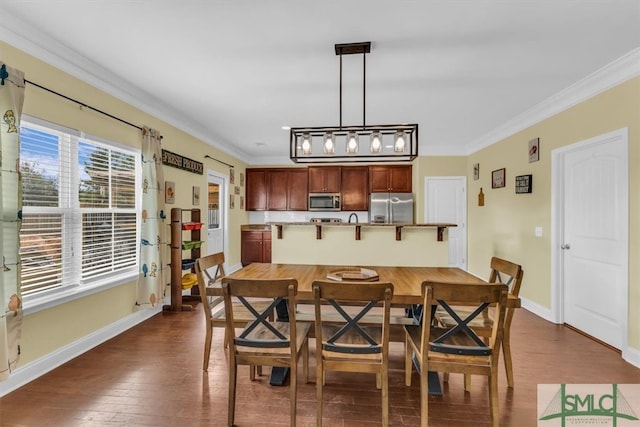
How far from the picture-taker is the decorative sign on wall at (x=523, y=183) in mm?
3920

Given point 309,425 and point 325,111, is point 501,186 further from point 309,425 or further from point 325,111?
point 309,425

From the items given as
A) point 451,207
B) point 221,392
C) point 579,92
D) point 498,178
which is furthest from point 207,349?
point 451,207

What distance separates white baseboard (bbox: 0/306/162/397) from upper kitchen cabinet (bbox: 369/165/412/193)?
4.69 m

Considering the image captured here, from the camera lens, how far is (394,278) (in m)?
2.46

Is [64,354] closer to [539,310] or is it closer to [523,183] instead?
[539,310]

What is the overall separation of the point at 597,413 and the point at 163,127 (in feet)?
15.5

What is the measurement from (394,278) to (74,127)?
2902 mm

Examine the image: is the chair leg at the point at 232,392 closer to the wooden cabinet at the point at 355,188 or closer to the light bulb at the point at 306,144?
the light bulb at the point at 306,144

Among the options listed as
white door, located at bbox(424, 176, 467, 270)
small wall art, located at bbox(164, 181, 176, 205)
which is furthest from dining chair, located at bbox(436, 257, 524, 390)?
white door, located at bbox(424, 176, 467, 270)

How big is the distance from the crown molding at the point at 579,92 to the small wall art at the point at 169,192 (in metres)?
4.50

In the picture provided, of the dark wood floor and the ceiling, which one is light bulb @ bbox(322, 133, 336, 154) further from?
the dark wood floor

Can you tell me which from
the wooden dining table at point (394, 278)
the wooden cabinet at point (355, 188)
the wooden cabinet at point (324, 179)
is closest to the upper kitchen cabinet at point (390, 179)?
the wooden cabinet at point (355, 188)

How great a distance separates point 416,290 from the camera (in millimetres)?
2070

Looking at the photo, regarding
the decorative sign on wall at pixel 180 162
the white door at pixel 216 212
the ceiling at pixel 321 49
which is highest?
the ceiling at pixel 321 49
